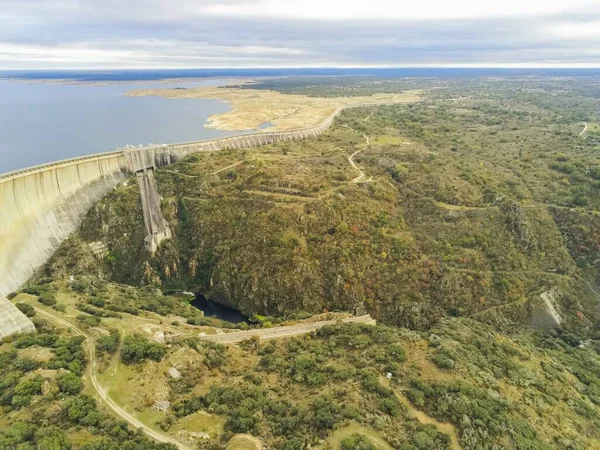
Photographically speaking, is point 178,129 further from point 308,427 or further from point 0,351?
point 308,427

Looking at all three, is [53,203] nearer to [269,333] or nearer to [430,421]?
[269,333]

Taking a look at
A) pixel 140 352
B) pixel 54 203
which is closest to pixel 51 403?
pixel 140 352

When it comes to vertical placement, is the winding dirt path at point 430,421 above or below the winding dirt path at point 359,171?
below

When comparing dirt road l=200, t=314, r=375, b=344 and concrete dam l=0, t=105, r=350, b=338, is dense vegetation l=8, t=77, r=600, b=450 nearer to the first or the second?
dirt road l=200, t=314, r=375, b=344

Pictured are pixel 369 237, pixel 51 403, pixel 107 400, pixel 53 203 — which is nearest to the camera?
→ pixel 51 403

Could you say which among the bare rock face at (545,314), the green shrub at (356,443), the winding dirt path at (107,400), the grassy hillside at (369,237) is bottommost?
the bare rock face at (545,314)

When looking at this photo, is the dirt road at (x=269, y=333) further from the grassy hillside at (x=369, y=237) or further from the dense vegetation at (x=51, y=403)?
the grassy hillside at (x=369, y=237)

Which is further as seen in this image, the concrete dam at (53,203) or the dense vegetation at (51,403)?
the concrete dam at (53,203)

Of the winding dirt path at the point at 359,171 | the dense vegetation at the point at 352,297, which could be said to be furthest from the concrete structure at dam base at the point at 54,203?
the winding dirt path at the point at 359,171
